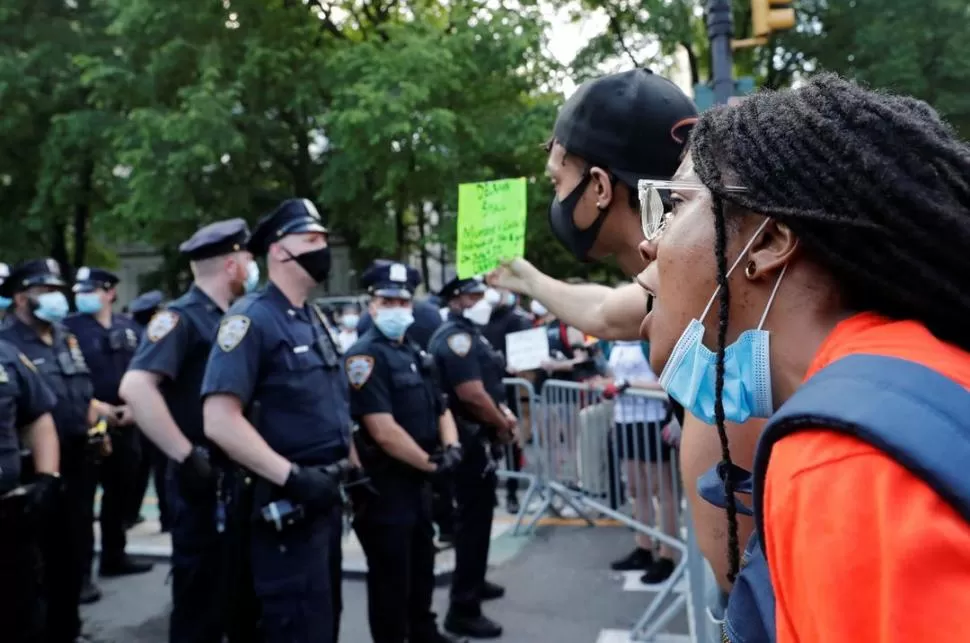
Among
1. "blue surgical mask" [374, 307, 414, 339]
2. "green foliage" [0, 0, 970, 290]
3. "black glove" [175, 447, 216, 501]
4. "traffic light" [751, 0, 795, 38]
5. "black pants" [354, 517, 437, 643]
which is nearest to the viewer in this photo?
"black glove" [175, 447, 216, 501]

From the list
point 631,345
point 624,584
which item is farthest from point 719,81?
point 624,584

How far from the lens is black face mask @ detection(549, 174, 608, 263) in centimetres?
219

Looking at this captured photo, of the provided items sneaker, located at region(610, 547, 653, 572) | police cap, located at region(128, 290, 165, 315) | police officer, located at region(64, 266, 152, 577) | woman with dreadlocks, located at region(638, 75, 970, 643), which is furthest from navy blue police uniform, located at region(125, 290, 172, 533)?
woman with dreadlocks, located at region(638, 75, 970, 643)

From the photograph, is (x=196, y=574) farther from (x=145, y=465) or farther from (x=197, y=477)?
(x=145, y=465)

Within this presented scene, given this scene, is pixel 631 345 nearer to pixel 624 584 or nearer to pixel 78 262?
pixel 624 584

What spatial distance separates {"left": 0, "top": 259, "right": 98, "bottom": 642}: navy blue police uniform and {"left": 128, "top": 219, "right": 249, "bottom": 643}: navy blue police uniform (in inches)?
45.2

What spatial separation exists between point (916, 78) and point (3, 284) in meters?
14.5

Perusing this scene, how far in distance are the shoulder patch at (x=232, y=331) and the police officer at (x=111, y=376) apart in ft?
12.8

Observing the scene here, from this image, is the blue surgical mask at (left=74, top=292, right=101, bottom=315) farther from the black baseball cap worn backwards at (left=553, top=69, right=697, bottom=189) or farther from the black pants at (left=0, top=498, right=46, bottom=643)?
the black baseball cap worn backwards at (left=553, top=69, right=697, bottom=189)

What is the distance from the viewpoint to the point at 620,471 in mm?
6434

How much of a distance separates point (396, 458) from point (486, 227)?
1.76 metres

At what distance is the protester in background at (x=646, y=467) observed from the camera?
564 cm

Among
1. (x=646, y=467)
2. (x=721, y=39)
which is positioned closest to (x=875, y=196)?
(x=646, y=467)

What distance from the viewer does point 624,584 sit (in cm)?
600
